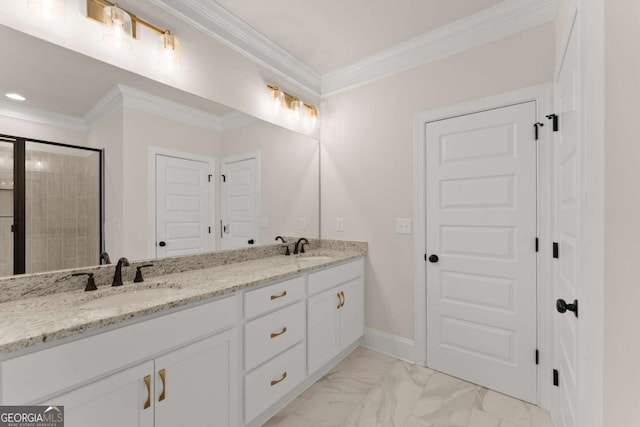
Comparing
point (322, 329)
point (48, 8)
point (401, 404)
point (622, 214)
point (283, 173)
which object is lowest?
point (401, 404)

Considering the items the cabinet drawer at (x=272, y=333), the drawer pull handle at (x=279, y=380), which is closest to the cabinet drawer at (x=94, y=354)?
the cabinet drawer at (x=272, y=333)

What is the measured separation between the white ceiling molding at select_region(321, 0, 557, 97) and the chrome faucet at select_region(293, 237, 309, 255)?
5.10 ft

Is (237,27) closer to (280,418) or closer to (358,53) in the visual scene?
(358,53)

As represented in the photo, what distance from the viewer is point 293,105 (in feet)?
8.96

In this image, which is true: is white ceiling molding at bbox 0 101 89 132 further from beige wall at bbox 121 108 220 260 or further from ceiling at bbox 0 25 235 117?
beige wall at bbox 121 108 220 260

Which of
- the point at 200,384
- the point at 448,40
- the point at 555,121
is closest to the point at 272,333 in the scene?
the point at 200,384

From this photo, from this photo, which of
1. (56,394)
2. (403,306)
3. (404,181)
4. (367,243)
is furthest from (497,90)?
(56,394)

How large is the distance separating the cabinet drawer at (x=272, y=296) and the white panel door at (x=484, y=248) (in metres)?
1.14

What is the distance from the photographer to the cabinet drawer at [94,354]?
87 centimetres

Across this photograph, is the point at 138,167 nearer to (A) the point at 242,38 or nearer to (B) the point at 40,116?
(B) the point at 40,116

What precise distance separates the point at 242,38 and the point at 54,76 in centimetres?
128

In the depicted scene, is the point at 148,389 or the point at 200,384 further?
the point at 200,384

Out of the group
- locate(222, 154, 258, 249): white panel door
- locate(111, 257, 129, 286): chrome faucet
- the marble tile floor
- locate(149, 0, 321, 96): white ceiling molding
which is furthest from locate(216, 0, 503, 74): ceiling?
the marble tile floor

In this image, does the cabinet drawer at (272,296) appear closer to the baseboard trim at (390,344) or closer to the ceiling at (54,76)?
the baseboard trim at (390,344)
